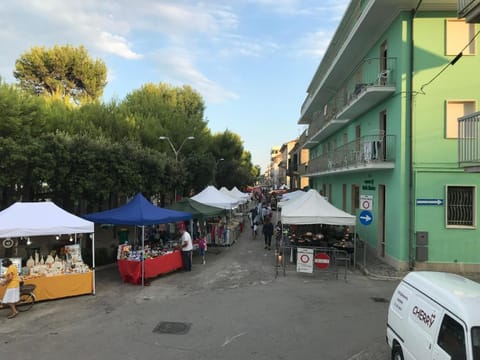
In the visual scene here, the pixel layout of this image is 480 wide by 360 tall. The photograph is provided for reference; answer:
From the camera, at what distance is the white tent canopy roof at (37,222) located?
10.0 m

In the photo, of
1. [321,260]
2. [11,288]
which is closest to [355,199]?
[321,260]

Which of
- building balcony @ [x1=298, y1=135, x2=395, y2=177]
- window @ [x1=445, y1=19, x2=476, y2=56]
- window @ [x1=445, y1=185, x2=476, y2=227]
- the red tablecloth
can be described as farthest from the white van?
window @ [x1=445, y1=19, x2=476, y2=56]

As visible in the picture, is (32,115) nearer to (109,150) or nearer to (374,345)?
(109,150)

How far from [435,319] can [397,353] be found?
1410 millimetres

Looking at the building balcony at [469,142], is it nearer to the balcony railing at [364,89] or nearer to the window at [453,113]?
the window at [453,113]

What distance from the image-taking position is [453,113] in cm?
1393

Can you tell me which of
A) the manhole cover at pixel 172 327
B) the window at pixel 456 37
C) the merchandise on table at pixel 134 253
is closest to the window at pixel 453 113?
the window at pixel 456 37

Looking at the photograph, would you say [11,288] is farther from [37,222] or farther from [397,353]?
[397,353]

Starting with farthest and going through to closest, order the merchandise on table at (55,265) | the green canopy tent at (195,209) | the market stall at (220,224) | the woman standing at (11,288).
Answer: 1. the market stall at (220,224)
2. the green canopy tent at (195,209)
3. the merchandise on table at (55,265)
4. the woman standing at (11,288)

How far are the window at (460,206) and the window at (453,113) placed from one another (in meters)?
2.03

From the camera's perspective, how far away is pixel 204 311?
9227mm

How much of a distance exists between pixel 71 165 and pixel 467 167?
14754 millimetres

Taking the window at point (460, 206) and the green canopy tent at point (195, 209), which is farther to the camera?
the green canopy tent at point (195, 209)

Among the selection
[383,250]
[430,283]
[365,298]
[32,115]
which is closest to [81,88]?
[32,115]
